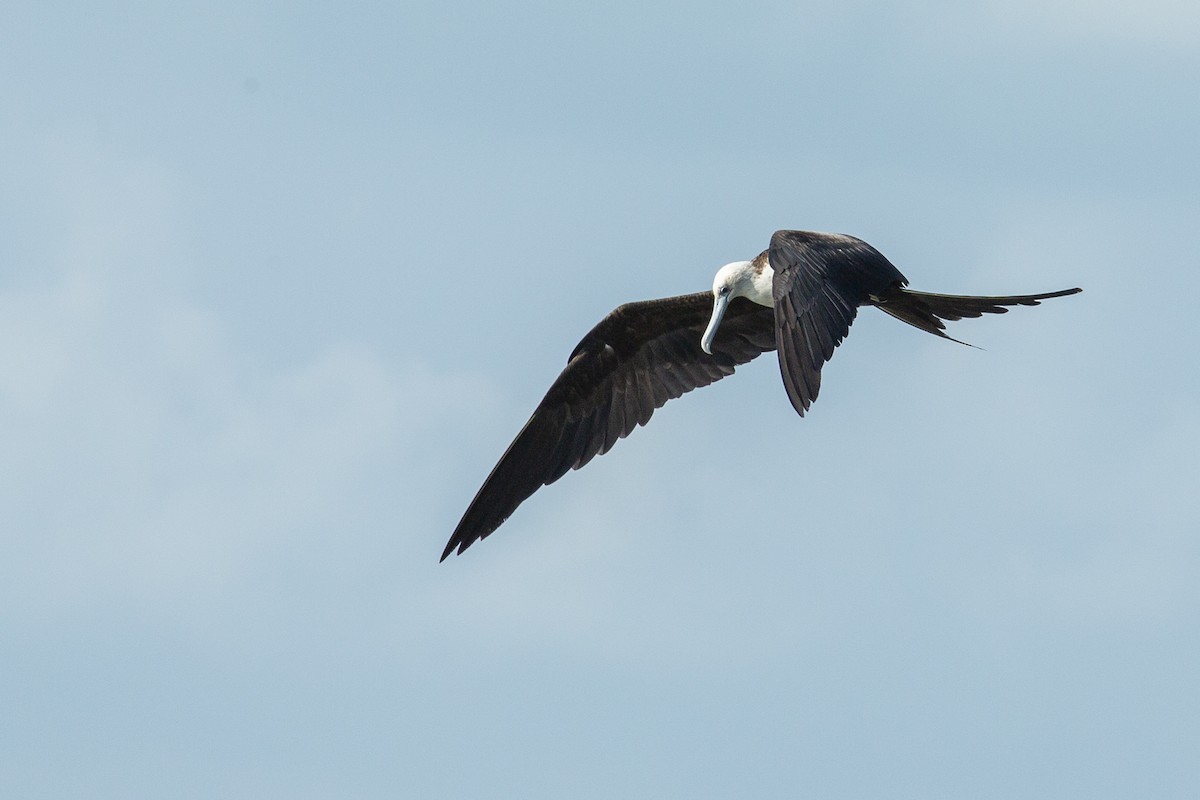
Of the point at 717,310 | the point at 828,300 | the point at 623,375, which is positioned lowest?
the point at 828,300

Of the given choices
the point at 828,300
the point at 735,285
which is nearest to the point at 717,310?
the point at 735,285

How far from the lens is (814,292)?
10.5m

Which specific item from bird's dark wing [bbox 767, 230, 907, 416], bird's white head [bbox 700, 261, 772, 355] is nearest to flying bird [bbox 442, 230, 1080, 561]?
bird's white head [bbox 700, 261, 772, 355]

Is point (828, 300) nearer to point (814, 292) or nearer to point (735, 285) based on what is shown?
point (814, 292)

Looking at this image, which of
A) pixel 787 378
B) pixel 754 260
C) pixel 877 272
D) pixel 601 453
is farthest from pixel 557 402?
pixel 787 378

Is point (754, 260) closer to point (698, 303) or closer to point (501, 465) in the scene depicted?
point (698, 303)

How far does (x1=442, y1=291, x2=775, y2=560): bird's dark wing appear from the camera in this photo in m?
13.1

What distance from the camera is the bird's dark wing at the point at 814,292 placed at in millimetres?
9859

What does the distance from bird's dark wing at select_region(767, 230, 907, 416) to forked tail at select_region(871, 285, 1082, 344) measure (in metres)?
0.51

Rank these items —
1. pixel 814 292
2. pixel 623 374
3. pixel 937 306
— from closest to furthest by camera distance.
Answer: pixel 814 292 → pixel 937 306 → pixel 623 374

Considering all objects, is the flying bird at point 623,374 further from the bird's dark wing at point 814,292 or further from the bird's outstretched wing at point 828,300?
the bird's dark wing at point 814,292

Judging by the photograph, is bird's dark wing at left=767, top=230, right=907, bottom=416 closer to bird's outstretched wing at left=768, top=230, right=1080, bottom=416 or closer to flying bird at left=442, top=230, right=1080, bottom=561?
bird's outstretched wing at left=768, top=230, right=1080, bottom=416

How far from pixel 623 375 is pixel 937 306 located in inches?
82.7

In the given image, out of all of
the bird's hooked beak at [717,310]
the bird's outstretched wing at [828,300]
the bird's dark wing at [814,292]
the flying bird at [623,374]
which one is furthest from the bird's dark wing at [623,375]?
the bird's dark wing at [814,292]
